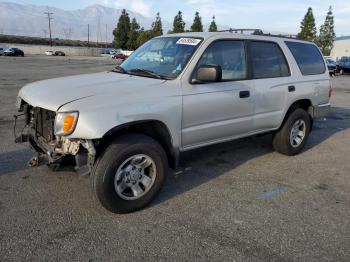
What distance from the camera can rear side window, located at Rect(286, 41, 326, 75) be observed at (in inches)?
221

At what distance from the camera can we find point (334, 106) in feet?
37.8

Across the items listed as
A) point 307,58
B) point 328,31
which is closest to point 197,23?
point 328,31

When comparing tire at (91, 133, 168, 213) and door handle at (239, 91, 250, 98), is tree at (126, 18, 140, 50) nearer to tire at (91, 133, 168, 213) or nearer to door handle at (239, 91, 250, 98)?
door handle at (239, 91, 250, 98)

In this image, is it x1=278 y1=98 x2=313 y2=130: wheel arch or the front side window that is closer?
the front side window

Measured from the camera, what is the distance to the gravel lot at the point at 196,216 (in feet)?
10.1

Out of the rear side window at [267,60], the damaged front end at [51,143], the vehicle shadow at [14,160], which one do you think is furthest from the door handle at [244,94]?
the vehicle shadow at [14,160]

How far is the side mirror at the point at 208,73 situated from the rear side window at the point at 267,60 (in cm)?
108

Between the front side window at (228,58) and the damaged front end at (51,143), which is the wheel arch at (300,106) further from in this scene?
the damaged front end at (51,143)

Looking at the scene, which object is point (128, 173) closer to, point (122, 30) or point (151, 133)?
point (151, 133)

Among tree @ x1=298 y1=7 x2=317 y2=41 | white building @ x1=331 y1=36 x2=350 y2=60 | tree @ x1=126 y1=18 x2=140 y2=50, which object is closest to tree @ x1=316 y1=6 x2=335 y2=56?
tree @ x1=298 y1=7 x2=317 y2=41

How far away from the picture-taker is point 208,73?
3.92 metres

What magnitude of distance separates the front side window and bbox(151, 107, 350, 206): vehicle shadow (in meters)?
1.30

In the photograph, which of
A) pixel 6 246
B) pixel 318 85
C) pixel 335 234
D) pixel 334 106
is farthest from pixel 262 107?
pixel 334 106

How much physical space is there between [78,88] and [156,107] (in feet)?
2.70
